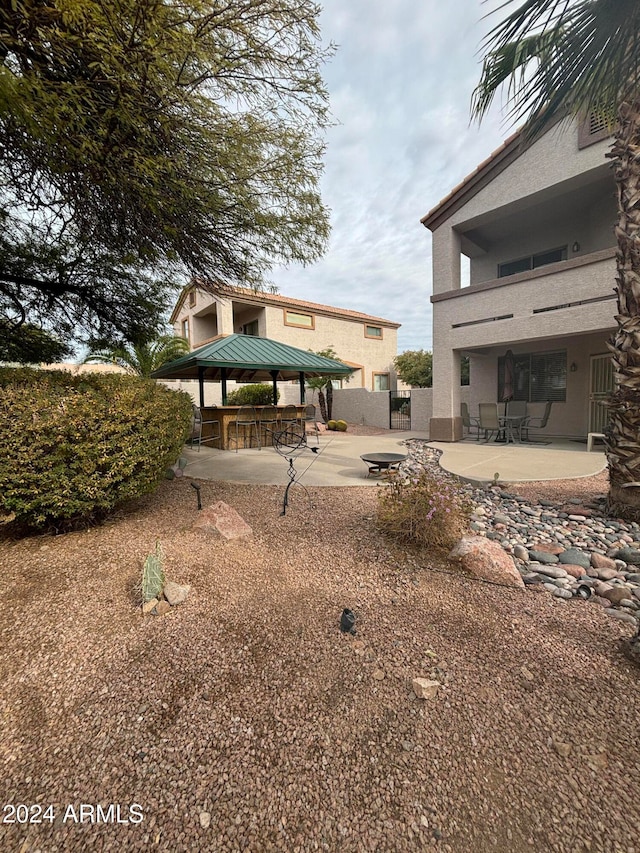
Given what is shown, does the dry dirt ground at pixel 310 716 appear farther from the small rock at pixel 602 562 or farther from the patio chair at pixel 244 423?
the patio chair at pixel 244 423

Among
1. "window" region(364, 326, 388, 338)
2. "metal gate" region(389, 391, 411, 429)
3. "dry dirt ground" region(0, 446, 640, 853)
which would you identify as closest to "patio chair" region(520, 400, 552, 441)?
"metal gate" region(389, 391, 411, 429)

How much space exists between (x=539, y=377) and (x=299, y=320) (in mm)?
13946

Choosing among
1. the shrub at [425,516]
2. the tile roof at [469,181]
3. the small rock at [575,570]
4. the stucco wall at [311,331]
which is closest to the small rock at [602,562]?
the small rock at [575,570]

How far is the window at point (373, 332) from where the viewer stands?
24547mm

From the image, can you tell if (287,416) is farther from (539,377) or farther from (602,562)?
(602,562)

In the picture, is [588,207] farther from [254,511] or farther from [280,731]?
[280,731]

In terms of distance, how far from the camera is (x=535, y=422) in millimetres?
10828

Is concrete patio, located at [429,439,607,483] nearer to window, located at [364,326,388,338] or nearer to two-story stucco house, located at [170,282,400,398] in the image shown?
two-story stucco house, located at [170,282,400,398]

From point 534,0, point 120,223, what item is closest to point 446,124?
point 534,0

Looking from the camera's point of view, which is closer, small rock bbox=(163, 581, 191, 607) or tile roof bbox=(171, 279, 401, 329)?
small rock bbox=(163, 581, 191, 607)

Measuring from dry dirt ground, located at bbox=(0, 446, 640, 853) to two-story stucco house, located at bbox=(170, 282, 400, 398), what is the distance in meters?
17.7

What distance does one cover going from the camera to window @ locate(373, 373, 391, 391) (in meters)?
25.1

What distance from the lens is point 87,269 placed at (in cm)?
632

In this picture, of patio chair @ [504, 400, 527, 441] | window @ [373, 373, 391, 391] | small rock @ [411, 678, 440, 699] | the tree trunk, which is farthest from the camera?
window @ [373, 373, 391, 391]
